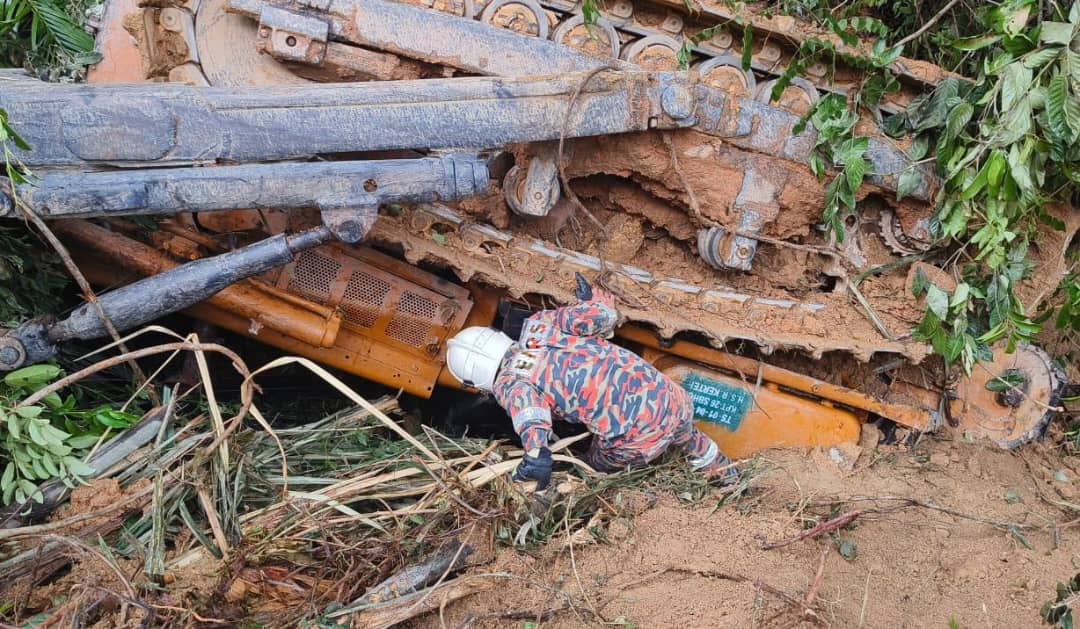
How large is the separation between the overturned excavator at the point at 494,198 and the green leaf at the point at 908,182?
0.04 metres

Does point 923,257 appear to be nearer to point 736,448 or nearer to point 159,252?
point 736,448

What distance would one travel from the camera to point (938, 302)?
13.8 ft

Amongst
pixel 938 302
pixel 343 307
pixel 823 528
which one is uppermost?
pixel 938 302

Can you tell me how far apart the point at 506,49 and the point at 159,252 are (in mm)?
1677

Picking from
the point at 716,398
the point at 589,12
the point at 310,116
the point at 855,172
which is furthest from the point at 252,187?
the point at 855,172

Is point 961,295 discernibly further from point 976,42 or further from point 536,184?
point 536,184

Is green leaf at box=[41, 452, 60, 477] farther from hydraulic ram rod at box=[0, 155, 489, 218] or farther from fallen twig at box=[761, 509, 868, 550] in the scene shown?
fallen twig at box=[761, 509, 868, 550]

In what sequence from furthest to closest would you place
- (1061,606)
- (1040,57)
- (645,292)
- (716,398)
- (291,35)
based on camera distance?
(716,398)
(645,292)
(291,35)
(1040,57)
(1061,606)

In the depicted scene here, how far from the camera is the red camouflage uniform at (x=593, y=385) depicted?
13.4 ft

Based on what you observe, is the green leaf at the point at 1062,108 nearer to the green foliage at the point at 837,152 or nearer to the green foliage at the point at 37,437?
the green foliage at the point at 837,152

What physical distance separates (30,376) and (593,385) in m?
2.18

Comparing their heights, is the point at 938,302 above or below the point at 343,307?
above

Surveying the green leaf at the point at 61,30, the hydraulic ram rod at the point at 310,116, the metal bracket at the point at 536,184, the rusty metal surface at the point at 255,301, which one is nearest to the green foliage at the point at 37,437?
the rusty metal surface at the point at 255,301

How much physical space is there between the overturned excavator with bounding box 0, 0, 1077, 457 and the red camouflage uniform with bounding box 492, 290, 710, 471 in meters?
0.20
